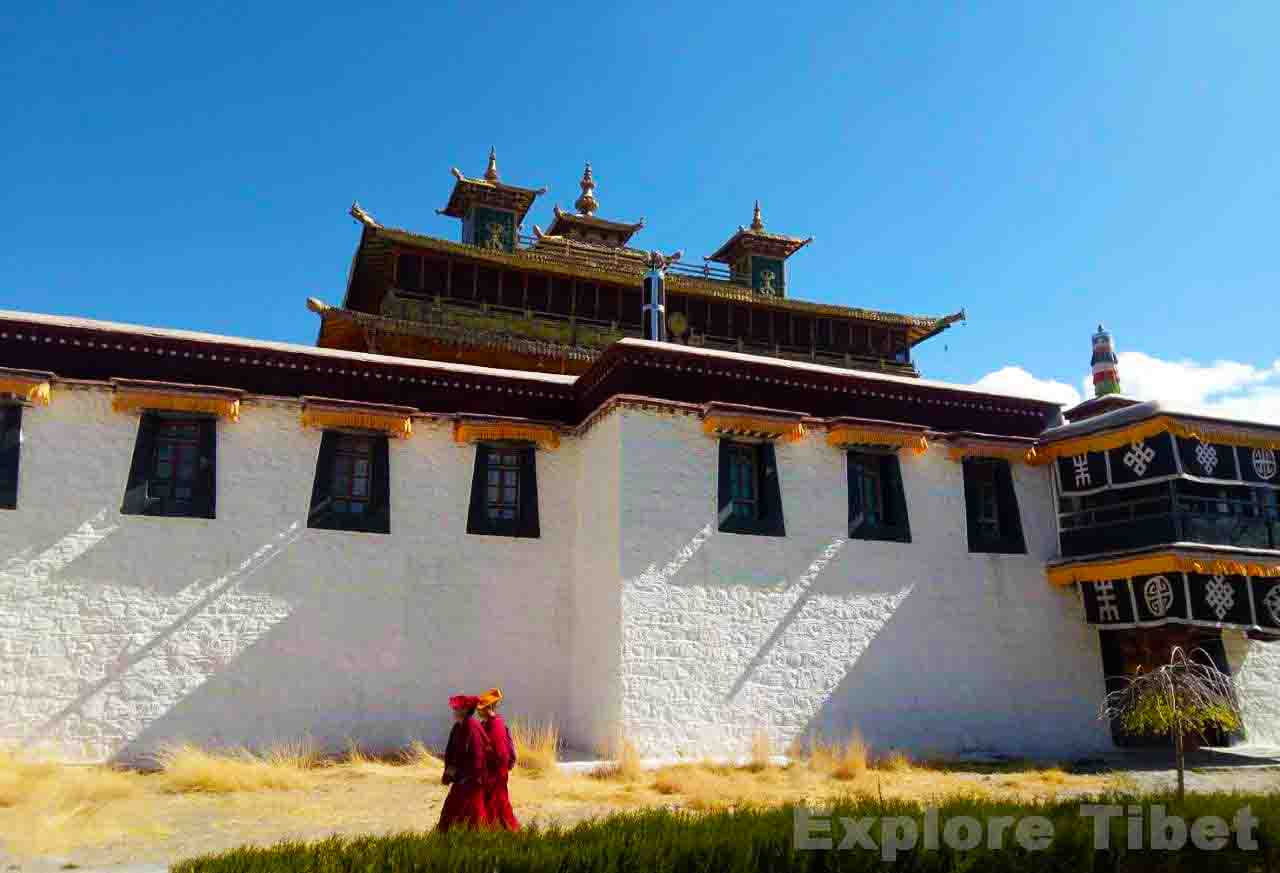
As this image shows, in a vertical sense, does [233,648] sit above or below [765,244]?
below

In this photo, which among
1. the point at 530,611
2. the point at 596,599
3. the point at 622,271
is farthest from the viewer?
the point at 622,271

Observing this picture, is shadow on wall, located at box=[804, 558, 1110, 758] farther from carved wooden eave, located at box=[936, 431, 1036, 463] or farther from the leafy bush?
the leafy bush

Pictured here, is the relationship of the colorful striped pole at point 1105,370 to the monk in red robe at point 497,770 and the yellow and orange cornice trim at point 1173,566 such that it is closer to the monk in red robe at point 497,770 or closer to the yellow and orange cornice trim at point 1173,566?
the yellow and orange cornice trim at point 1173,566

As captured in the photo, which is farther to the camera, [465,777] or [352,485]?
[352,485]

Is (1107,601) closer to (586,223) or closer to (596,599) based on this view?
(596,599)

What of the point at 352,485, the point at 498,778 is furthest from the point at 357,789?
the point at 352,485

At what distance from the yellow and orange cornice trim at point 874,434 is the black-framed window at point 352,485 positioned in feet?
19.6

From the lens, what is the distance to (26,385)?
436 inches

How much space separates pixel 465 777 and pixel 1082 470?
1058 centimetres

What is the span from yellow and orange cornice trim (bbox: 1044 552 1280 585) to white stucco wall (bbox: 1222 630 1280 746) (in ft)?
7.96

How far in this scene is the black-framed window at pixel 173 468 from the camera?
1148cm

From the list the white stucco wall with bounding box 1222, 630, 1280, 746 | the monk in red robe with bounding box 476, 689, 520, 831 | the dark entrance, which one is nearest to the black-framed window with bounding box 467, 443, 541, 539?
the monk in red robe with bounding box 476, 689, 520, 831

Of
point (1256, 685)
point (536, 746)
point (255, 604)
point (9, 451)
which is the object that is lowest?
point (536, 746)

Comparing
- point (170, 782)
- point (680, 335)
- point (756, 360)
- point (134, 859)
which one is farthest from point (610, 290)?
point (134, 859)
